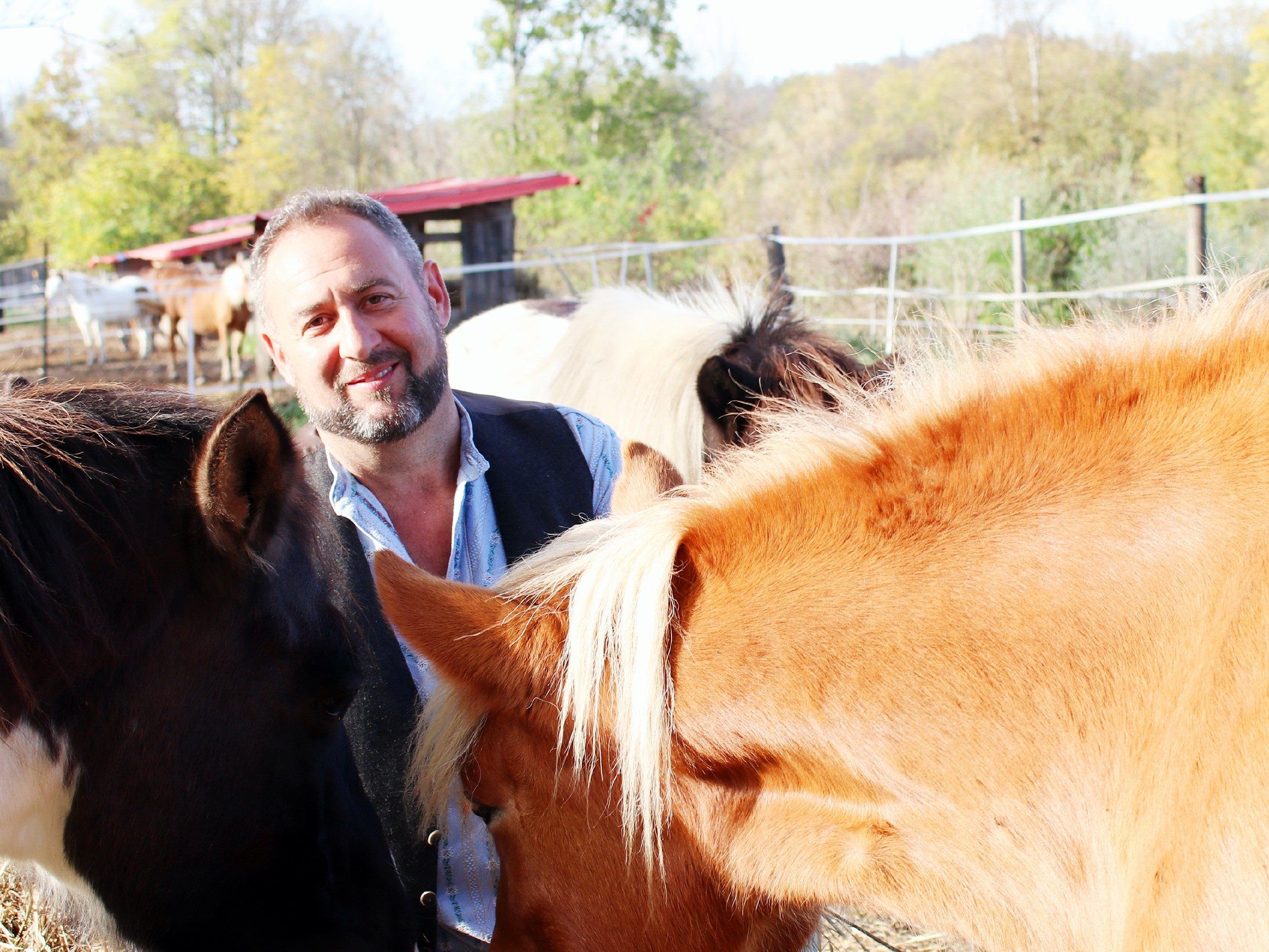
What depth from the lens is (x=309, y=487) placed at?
1652 mm

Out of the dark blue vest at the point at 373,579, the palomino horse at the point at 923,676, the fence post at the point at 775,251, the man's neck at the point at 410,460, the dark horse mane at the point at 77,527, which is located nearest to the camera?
the palomino horse at the point at 923,676

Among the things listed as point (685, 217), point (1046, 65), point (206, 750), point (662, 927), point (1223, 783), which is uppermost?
point (1046, 65)

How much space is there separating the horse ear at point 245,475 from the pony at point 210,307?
497 inches

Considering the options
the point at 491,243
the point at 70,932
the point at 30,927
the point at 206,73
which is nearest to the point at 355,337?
the point at 70,932

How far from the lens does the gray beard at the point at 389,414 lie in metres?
2.18

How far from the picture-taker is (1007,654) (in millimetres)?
972

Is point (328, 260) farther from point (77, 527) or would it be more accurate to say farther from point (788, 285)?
point (788, 285)

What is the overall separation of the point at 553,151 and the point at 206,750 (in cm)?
2512

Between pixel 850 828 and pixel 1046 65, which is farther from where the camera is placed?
pixel 1046 65

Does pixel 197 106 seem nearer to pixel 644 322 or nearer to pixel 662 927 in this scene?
pixel 644 322

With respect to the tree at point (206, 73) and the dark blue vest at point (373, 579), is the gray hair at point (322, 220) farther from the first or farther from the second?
the tree at point (206, 73)


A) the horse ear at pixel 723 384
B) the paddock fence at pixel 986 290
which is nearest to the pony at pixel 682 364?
the horse ear at pixel 723 384

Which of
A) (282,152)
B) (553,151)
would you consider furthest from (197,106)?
(553,151)

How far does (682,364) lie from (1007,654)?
295cm
